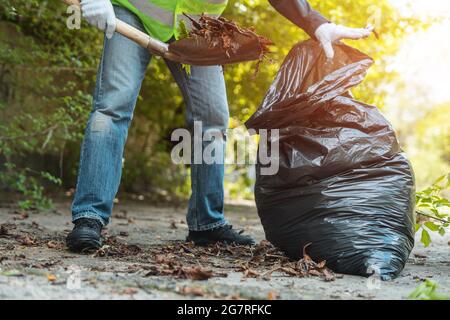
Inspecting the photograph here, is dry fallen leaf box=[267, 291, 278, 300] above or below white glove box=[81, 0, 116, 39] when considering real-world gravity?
below

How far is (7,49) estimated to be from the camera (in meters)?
3.91

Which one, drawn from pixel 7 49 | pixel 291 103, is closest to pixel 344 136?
pixel 291 103

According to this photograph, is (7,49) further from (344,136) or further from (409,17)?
(409,17)

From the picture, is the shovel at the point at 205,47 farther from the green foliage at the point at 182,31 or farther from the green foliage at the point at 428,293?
the green foliage at the point at 428,293

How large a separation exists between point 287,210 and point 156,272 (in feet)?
2.24

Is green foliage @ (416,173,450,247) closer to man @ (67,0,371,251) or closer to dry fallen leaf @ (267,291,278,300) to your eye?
man @ (67,0,371,251)

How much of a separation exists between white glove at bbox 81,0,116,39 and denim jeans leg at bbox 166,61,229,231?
1.45ft

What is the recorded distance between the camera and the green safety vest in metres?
2.67

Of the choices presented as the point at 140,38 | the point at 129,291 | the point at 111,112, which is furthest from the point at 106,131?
the point at 129,291

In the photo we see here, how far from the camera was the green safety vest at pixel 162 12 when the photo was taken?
2669mm

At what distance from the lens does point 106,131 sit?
8.43ft

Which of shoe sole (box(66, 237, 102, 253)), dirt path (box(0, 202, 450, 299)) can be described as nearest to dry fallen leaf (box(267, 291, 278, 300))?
dirt path (box(0, 202, 450, 299))

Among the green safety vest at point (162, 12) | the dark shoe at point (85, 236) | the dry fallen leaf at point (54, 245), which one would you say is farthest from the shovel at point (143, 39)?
the dry fallen leaf at point (54, 245)

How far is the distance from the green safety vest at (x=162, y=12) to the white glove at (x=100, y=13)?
22cm
